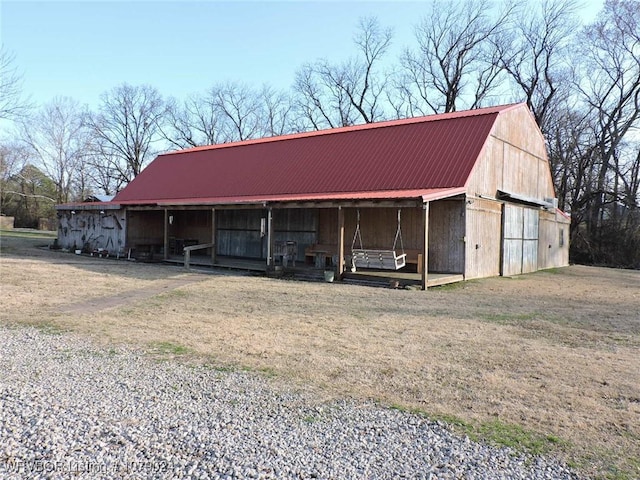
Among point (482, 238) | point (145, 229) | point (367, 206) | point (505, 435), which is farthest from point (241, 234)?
point (505, 435)

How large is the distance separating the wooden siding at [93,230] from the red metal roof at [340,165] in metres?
2.30

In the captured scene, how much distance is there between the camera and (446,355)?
591 centimetres

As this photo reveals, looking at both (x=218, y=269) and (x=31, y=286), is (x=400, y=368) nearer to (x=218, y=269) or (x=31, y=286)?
(x=31, y=286)

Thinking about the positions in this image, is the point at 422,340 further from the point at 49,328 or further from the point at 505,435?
the point at 49,328

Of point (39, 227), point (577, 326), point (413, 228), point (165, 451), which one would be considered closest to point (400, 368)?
point (165, 451)

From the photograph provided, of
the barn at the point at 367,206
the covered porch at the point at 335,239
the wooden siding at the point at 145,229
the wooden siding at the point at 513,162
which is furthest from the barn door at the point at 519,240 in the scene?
the wooden siding at the point at 145,229

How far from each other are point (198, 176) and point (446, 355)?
63.6 feet

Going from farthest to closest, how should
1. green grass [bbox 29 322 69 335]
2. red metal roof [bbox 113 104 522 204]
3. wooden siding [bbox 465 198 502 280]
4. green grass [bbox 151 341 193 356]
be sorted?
1. red metal roof [bbox 113 104 522 204]
2. wooden siding [bbox 465 198 502 280]
3. green grass [bbox 29 322 69 335]
4. green grass [bbox 151 341 193 356]

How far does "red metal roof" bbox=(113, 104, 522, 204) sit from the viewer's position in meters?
15.5

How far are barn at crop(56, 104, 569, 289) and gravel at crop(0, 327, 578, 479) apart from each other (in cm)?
867

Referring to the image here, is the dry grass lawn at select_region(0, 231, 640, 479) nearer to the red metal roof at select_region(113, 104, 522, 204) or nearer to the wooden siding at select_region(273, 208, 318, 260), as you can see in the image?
the red metal roof at select_region(113, 104, 522, 204)

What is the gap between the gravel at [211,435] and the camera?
3004 mm

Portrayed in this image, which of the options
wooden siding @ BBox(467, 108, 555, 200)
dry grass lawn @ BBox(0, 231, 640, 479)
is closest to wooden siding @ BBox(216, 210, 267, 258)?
dry grass lawn @ BBox(0, 231, 640, 479)

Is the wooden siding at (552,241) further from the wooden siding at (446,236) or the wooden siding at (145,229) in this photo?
the wooden siding at (145,229)
